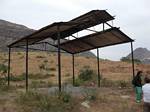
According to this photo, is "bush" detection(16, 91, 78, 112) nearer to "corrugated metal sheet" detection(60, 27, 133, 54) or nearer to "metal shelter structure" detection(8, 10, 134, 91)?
"metal shelter structure" detection(8, 10, 134, 91)

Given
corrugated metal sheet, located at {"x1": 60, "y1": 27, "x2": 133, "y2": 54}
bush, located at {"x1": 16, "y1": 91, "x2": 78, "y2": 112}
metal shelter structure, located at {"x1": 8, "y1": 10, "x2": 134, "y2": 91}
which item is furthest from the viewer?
corrugated metal sheet, located at {"x1": 60, "y1": 27, "x2": 133, "y2": 54}

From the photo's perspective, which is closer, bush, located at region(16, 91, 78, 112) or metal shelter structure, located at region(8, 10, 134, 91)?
bush, located at region(16, 91, 78, 112)

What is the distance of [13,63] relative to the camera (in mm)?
47250

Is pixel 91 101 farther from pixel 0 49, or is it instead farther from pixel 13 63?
pixel 0 49

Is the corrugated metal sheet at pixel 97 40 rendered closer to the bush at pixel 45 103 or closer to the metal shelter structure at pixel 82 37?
the metal shelter structure at pixel 82 37

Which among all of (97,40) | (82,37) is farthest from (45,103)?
(97,40)

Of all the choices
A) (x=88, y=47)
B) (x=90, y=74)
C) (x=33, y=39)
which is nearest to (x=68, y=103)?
(x=33, y=39)

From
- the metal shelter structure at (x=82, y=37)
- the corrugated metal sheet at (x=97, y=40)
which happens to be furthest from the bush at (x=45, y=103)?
the corrugated metal sheet at (x=97, y=40)

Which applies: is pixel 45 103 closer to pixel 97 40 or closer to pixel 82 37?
pixel 82 37

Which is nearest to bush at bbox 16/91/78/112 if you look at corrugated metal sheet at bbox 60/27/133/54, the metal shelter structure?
the metal shelter structure

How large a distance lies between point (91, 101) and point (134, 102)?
5.82 feet

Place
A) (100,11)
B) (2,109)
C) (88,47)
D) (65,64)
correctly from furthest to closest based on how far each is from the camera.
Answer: (65,64) < (88,47) < (100,11) < (2,109)

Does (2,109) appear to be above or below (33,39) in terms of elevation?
below

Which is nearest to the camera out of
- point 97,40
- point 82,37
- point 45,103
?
point 45,103
